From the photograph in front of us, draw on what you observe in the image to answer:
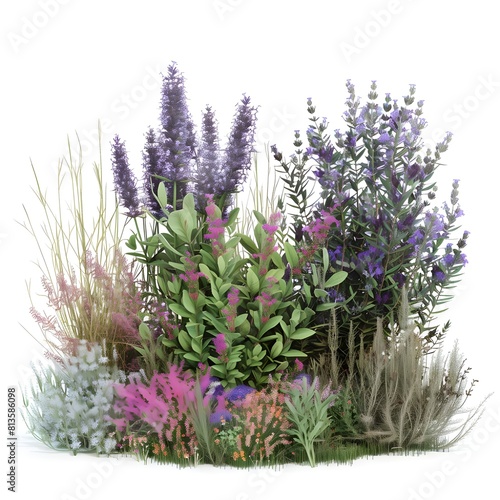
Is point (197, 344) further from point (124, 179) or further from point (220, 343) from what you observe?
point (124, 179)

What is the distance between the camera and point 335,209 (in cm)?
666

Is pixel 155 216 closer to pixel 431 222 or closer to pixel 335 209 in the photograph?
pixel 335 209

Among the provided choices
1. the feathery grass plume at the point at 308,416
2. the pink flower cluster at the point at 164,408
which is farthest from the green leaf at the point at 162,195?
the feathery grass plume at the point at 308,416

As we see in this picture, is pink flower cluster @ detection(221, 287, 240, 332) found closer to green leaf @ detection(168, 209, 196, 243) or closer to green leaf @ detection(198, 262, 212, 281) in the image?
green leaf @ detection(198, 262, 212, 281)

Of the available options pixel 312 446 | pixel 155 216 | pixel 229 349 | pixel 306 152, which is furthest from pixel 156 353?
pixel 306 152

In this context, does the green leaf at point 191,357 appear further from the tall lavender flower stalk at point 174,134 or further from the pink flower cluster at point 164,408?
the tall lavender flower stalk at point 174,134

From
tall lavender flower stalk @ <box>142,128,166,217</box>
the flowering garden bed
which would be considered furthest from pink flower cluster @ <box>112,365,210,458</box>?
tall lavender flower stalk @ <box>142,128,166,217</box>

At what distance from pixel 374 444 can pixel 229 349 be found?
1.29 metres

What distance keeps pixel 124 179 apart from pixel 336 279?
75.8 inches

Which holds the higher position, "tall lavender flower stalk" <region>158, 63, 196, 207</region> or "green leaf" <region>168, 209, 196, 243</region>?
"tall lavender flower stalk" <region>158, 63, 196, 207</region>

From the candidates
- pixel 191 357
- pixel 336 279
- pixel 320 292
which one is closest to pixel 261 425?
pixel 191 357

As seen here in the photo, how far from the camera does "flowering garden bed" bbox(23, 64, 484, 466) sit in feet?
19.6

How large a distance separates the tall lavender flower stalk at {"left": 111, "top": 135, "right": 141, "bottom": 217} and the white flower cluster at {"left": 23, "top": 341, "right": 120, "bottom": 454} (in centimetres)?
120

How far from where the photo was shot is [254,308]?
6.46 m
